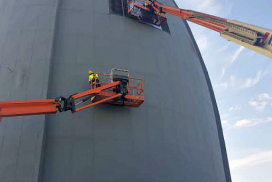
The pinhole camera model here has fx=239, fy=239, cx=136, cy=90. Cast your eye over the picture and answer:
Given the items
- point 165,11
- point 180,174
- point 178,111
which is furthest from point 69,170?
point 165,11

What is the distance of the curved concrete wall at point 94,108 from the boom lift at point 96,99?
463 mm

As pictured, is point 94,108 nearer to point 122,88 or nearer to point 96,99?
point 96,99

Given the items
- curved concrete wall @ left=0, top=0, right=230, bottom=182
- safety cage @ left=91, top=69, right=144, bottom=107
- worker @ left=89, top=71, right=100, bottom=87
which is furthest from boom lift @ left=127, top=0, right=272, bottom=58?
worker @ left=89, top=71, right=100, bottom=87

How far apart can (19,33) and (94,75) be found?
4.48 m

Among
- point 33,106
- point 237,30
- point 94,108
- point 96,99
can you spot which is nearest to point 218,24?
point 237,30

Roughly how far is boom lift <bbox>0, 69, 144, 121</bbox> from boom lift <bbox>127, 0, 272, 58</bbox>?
14.2 feet

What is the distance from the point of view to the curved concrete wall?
8.44 meters

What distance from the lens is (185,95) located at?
12258 mm

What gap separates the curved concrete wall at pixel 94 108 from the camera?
8438 millimetres

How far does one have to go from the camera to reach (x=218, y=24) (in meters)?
11.0

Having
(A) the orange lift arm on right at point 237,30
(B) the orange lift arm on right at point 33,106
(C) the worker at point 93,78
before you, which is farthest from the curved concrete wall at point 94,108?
(A) the orange lift arm on right at point 237,30

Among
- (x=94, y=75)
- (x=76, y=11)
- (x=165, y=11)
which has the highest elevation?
(x=165, y=11)

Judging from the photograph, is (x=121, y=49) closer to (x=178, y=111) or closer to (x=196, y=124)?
(x=178, y=111)

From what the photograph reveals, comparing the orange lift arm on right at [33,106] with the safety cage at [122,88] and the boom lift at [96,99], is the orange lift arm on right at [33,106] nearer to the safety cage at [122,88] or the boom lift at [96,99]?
the boom lift at [96,99]
